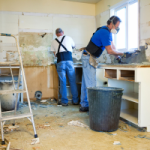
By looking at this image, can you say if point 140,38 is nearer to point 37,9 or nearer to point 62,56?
point 62,56

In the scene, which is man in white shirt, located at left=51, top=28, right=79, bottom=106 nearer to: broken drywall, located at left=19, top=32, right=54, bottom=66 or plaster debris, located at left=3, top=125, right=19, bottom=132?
broken drywall, located at left=19, top=32, right=54, bottom=66

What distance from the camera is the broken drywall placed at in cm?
490

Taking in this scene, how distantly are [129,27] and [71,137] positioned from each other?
2.71 meters

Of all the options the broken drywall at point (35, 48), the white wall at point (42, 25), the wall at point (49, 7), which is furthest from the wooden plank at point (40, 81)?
the wall at point (49, 7)

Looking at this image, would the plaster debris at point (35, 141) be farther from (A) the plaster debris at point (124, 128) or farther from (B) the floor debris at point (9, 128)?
(A) the plaster debris at point (124, 128)

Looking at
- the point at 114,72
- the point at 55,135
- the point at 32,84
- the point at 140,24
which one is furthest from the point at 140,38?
the point at 32,84

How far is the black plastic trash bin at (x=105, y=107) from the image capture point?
2492 mm

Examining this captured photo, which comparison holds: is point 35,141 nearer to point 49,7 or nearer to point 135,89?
point 135,89

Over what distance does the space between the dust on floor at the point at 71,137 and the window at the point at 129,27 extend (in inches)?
68.3

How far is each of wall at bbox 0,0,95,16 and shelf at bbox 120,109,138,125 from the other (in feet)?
10.3

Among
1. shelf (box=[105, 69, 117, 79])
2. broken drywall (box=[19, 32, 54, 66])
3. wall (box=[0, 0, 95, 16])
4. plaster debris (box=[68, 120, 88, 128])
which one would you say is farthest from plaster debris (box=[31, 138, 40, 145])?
wall (box=[0, 0, 95, 16])

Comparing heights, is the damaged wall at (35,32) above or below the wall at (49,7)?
below

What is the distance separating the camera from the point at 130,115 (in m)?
3.01

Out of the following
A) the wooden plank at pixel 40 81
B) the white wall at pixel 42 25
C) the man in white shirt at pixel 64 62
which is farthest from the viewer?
the wooden plank at pixel 40 81
